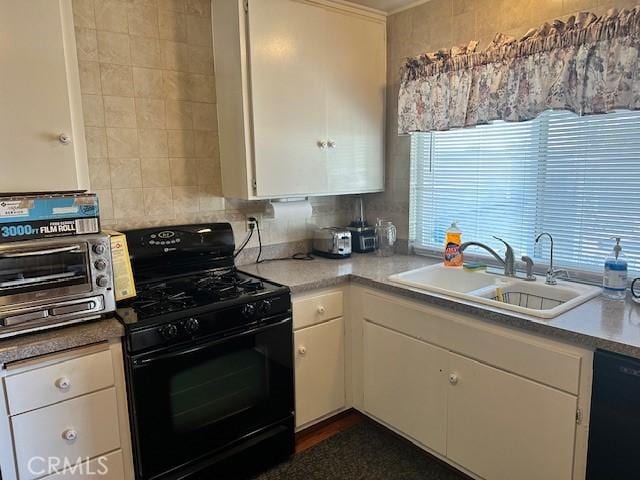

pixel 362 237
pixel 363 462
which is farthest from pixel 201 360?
pixel 362 237

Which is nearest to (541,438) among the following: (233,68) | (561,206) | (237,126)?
(561,206)

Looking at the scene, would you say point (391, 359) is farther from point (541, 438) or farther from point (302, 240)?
point (302, 240)

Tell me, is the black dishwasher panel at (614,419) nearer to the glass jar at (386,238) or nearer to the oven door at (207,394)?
the oven door at (207,394)

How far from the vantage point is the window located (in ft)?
6.28

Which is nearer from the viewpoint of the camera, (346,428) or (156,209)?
(156,209)

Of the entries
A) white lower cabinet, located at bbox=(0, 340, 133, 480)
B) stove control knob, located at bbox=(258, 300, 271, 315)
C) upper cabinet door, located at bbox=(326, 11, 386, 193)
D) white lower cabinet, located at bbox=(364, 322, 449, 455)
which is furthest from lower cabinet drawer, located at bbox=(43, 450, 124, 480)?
upper cabinet door, located at bbox=(326, 11, 386, 193)

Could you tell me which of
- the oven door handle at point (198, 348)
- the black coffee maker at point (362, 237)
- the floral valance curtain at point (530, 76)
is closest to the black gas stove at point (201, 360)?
the oven door handle at point (198, 348)

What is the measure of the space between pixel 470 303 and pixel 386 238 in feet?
3.38

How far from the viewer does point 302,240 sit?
2848 millimetres

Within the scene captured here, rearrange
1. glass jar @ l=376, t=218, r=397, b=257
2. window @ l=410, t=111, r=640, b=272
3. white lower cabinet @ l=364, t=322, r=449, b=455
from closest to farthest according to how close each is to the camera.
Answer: window @ l=410, t=111, r=640, b=272
white lower cabinet @ l=364, t=322, r=449, b=455
glass jar @ l=376, t=218, r=397, b=257

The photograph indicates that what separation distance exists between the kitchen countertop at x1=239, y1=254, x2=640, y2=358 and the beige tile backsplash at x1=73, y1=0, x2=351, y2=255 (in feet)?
1.79

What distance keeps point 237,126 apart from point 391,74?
108 centimetres

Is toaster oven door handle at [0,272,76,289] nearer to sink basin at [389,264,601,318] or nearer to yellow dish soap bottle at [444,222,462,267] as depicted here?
sink basin at [389,264,601,318]

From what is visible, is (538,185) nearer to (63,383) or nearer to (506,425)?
(506,425)
